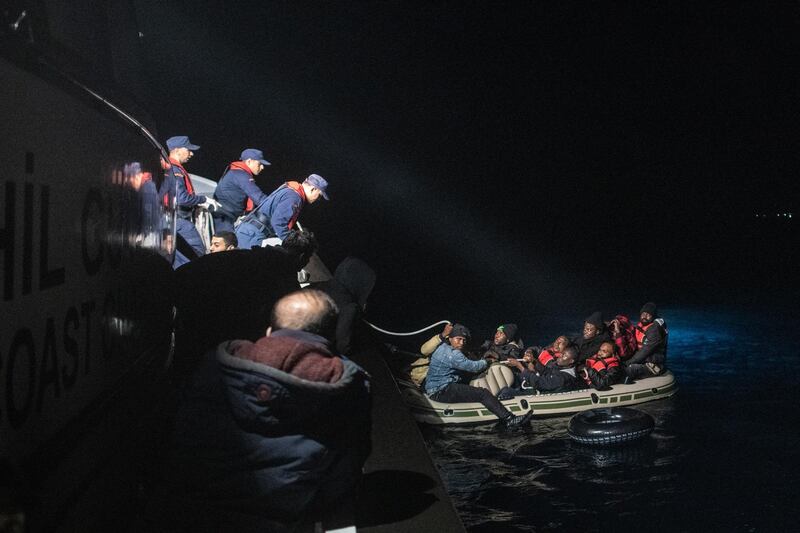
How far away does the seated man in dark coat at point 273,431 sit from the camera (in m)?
2.27

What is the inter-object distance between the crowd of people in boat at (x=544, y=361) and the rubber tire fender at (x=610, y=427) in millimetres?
925

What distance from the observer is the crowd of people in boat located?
457 inches

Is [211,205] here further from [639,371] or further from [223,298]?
[639,371]

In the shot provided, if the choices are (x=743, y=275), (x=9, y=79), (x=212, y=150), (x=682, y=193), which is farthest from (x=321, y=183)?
(x=682, y=193)

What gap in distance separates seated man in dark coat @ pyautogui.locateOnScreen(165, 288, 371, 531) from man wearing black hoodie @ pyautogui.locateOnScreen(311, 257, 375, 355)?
9.54ft

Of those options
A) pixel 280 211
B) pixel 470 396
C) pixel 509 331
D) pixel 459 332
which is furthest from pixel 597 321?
pixel 280 211

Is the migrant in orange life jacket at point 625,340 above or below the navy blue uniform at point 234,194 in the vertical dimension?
below

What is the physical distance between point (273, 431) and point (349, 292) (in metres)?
3.27

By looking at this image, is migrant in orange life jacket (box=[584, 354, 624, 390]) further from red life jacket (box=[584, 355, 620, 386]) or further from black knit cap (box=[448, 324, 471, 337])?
black knit cap (box=[448, 324, 471, 337])

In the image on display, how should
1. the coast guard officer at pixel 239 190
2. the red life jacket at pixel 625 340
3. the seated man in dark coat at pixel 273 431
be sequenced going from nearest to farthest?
the seated man in dark coat at pixel 273 431, the coast guard officer at pixel 239 190, the red life jacket at pixel 625 340

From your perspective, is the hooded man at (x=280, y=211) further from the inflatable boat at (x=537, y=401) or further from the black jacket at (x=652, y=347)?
the black jacket at (x=652, y=347)

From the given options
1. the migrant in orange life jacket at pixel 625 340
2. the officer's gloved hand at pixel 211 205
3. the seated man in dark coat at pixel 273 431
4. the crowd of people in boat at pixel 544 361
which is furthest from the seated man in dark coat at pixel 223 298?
the migrant in orange life jacket at pixel 625 340

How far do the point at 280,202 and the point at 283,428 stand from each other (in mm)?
5135

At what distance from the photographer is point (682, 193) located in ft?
267
